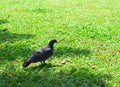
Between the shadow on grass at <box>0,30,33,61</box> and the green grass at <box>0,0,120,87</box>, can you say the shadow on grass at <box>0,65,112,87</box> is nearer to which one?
the green grass at <box>0,0,120,87</box>

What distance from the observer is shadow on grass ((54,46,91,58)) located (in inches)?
457

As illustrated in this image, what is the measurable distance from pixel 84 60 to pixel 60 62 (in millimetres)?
798

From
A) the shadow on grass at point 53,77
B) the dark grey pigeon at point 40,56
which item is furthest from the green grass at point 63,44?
the dark grey pigeon at point 40,56

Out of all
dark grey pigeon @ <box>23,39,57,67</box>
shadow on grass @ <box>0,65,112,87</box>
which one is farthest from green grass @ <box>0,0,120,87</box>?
dark grey pigeon @ <box>23,39,57,67</box>

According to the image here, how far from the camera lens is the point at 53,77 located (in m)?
9.77

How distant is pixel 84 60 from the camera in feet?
36.3

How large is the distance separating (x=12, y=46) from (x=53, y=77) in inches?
135

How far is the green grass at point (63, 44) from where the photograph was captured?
970cm

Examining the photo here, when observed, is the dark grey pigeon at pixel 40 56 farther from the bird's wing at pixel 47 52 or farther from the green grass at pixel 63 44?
the green grass at pixel 63 44

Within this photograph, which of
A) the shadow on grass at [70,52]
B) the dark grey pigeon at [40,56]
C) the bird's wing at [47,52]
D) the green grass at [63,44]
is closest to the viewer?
the green grass at [63,44]

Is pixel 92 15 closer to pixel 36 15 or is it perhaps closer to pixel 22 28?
pixel 36 15

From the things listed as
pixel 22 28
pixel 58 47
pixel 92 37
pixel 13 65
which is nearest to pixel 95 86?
pixel 13 65

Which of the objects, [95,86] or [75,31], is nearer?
[95,86]

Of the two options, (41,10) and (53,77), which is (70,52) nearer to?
(53,77)
